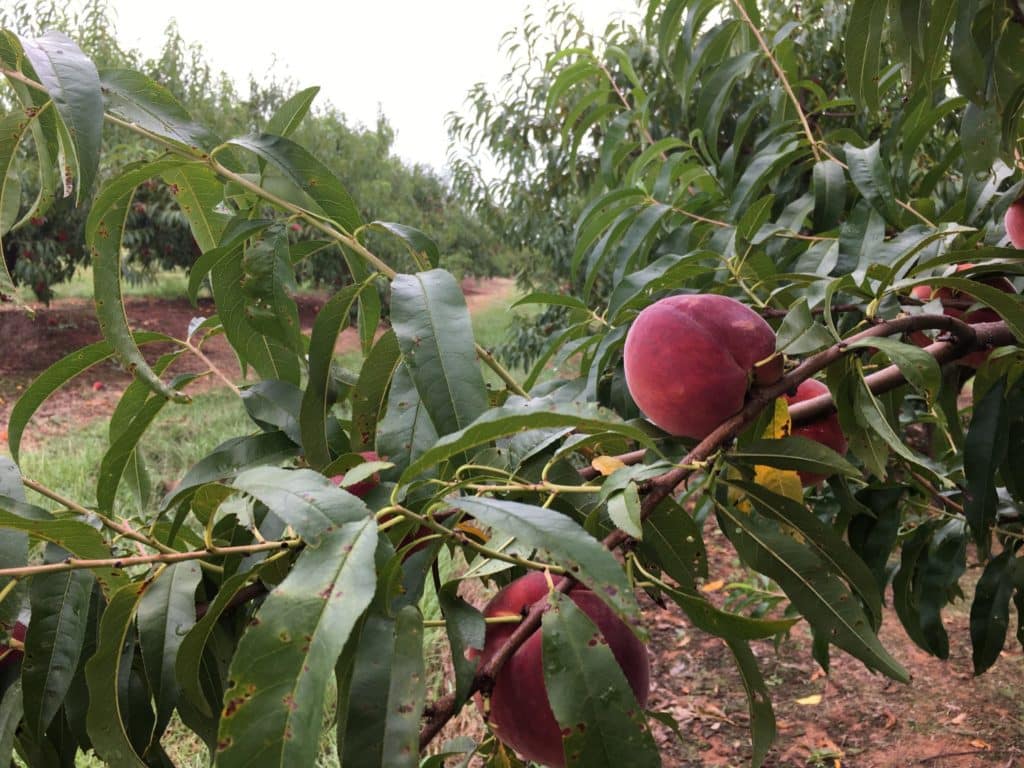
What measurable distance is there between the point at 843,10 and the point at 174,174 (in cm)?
212

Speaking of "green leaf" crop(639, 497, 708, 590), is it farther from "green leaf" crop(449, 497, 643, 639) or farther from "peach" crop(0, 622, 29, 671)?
"peach" crop(0, 622, 29, 671)

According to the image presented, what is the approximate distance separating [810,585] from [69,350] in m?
5.28

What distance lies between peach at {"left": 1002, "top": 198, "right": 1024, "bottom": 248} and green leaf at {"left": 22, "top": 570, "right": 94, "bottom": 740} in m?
0.74

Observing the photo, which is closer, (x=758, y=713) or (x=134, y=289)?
(x=758, y=713)

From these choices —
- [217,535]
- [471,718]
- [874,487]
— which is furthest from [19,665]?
[471,718]

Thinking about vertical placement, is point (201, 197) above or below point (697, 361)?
above

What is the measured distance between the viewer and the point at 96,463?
3021 millimetres

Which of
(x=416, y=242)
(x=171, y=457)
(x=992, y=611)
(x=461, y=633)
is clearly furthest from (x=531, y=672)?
(x=171, y=457)

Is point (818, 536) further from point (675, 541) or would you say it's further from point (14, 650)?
point (14, 650)

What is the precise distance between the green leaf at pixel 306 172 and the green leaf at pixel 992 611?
771mm

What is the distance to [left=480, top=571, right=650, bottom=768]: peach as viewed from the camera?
37 cm

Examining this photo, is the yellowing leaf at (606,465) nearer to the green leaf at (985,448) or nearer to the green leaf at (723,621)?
the green leaf at (723,621)

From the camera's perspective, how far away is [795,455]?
43 centimetres

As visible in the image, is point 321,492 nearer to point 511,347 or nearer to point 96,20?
point 511,347
